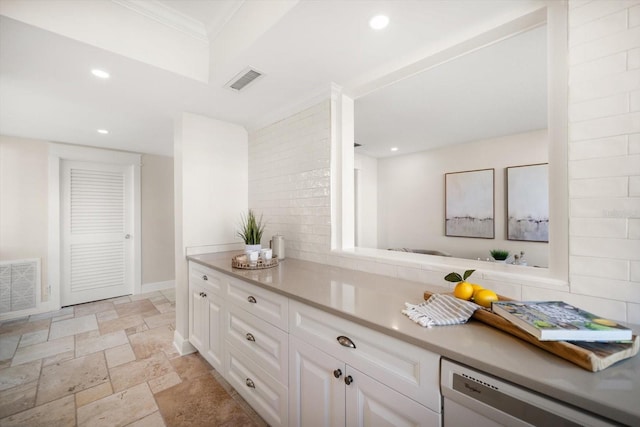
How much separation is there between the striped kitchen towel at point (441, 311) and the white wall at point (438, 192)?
3.29 metres

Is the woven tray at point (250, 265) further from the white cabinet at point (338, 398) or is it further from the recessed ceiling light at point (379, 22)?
the recessed ceiling light at point (379, 22)

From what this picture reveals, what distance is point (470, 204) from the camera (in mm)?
3906

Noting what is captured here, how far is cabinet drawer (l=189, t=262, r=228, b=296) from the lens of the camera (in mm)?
1874

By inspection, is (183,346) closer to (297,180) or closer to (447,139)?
(297,180)

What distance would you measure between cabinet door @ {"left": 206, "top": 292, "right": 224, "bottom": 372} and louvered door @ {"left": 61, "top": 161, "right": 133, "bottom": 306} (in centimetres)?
292

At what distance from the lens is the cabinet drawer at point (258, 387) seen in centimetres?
138

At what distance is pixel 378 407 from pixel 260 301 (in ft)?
2.70

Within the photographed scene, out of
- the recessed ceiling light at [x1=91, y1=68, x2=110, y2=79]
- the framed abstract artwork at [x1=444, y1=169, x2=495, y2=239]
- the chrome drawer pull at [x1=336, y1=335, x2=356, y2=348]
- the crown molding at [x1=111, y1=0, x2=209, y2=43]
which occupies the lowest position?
the chrome drawer pull at [x1=336, y1=335, x2=356, y2=348]

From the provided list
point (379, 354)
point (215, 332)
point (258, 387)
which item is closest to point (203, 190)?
point (215, 332)

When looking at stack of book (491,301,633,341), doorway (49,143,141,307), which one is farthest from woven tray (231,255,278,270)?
doorway (49,143,141,307)

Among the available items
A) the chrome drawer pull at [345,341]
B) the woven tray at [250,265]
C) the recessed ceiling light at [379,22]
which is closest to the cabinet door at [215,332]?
the woven tray at [250,265]

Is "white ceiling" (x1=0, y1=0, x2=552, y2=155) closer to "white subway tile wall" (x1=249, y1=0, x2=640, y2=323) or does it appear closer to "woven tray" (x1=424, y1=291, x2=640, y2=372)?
"white subway tile wall" (x1=249, y1=0, x2=640, y2=323)

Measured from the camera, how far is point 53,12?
1.34m

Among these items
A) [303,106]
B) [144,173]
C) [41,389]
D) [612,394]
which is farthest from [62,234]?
[612,394]
